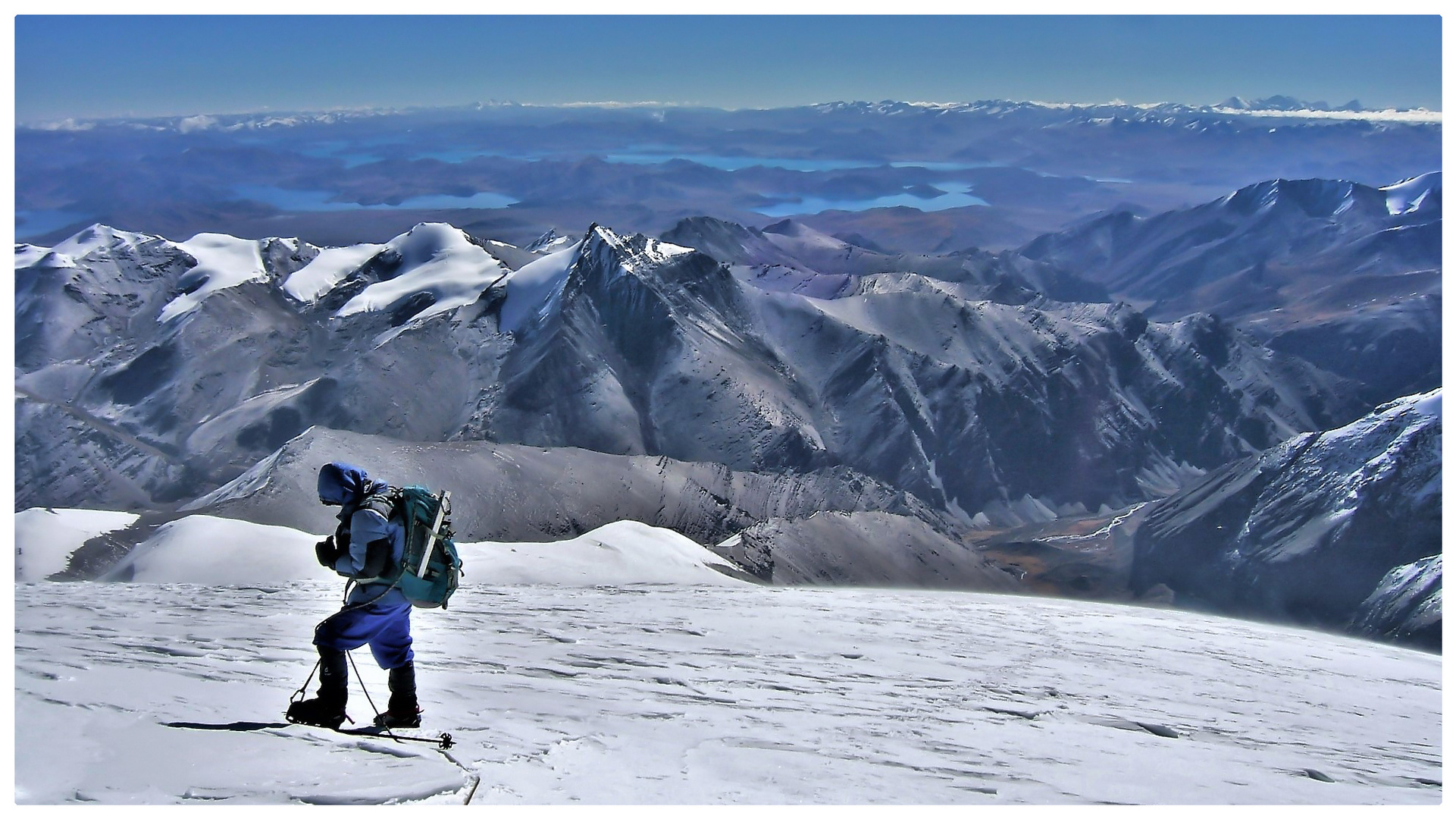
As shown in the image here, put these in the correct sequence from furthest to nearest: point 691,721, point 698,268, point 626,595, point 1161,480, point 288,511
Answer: point 1161,480, point 698,268, point 288,511, point 626,595, point 691,721

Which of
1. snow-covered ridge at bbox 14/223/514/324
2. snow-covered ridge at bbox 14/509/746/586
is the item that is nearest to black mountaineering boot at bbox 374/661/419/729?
snow-covered ridge at bbox 14/509/746/586

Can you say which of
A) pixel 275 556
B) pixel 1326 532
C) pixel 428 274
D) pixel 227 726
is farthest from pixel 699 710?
pixel 428 274

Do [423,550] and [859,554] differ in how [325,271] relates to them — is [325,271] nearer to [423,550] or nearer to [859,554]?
[859,554]

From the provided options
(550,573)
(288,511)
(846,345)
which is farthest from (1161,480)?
(550,573)

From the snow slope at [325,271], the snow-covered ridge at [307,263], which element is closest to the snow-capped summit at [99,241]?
the snow-covered ridge at [307,263]

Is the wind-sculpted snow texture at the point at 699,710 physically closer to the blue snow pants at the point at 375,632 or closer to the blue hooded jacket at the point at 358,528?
the blue snow pants at the point at 375,632
